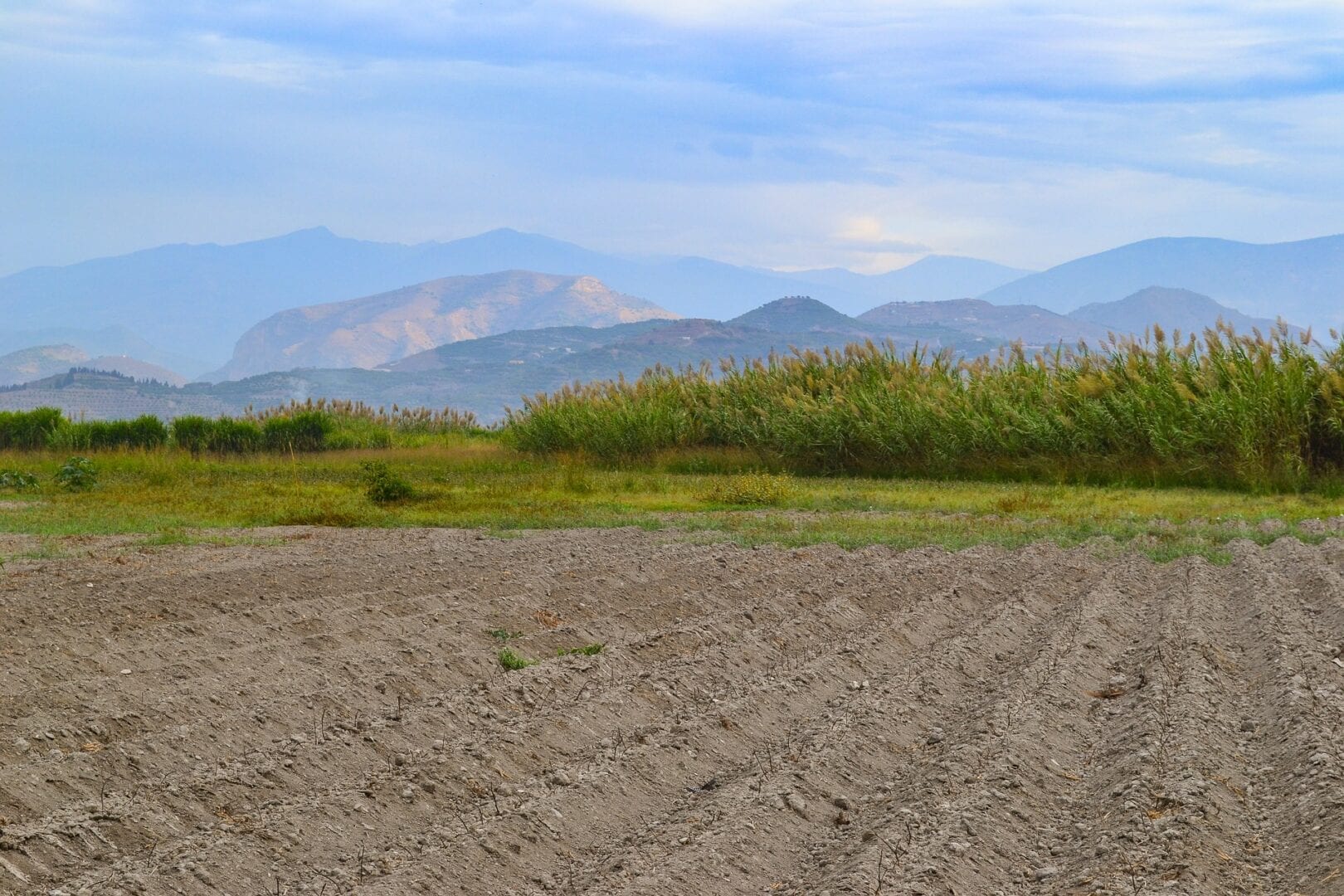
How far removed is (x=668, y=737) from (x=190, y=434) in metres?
24.9

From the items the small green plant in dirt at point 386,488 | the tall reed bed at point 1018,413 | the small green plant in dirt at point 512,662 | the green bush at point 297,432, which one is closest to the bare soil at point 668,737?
the small green plant in dirt at point 512,662

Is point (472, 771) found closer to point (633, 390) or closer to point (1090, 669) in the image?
point (1090, 669)

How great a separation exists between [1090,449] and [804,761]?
16.4 m

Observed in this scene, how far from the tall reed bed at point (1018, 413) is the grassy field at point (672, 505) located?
2.71 feet

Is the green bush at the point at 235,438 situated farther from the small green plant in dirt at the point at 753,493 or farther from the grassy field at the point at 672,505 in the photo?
the small green plant in dirt at the point at 753,493

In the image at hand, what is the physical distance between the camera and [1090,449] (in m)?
20.8

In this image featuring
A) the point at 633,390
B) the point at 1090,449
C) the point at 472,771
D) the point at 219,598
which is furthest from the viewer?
the point at 633,390

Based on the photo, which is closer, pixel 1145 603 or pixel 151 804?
pixel 151 804

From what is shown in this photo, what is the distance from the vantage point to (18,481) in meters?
20.8

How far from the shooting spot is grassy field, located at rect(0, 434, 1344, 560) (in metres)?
14.1

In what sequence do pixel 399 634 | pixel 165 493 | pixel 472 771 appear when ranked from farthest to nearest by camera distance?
pixel 165 493, pixel 399 634, pixel 472 771

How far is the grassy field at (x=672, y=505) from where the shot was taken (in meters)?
14.1

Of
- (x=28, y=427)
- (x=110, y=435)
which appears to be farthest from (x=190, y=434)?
(x=28, y=427)

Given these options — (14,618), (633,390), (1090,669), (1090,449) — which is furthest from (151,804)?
(633,390)
